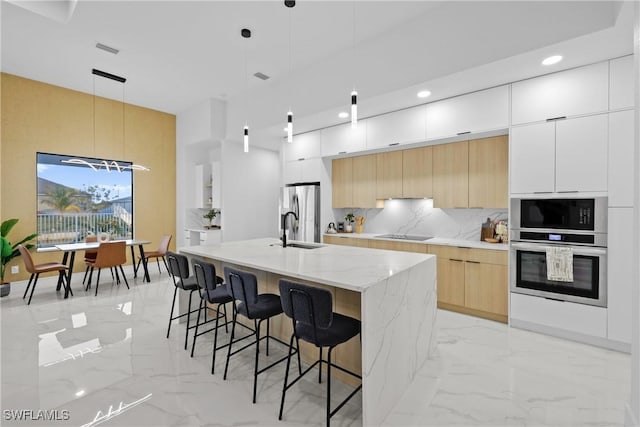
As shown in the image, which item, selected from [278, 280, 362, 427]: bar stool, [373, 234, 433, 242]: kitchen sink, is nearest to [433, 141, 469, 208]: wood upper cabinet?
[373, 234, 433, 242]: kitchen sink

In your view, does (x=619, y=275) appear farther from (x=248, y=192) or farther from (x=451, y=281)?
(x=248, y=192)

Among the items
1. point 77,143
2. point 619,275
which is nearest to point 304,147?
point 77,143

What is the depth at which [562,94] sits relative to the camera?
2967 mm

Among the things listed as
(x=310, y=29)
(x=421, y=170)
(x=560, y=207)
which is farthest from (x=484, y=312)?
(x=310, y=29)

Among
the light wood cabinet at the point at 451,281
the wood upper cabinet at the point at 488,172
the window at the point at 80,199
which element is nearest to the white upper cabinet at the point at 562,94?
the wood upper cabinet at the point at 488,172

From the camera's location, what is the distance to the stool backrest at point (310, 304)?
5.69 feet

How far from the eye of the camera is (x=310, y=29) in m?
3.54

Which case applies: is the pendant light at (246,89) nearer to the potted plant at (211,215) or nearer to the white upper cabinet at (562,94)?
the potted plant at (211,215)

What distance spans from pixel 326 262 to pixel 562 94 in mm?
2908

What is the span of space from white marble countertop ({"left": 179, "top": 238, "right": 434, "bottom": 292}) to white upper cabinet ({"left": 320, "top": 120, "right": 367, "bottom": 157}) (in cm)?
212

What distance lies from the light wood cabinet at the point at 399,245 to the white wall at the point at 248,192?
2.89m

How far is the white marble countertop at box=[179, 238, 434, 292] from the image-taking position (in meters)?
1.89

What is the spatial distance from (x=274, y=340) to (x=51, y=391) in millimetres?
1717

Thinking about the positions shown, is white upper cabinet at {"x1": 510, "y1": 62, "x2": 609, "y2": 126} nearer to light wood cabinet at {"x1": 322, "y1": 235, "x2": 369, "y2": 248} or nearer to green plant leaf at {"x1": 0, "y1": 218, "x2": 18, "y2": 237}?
light wood cabinet at {"x1": 322, "y1": 235, "x2": 369, "y2": 248}
